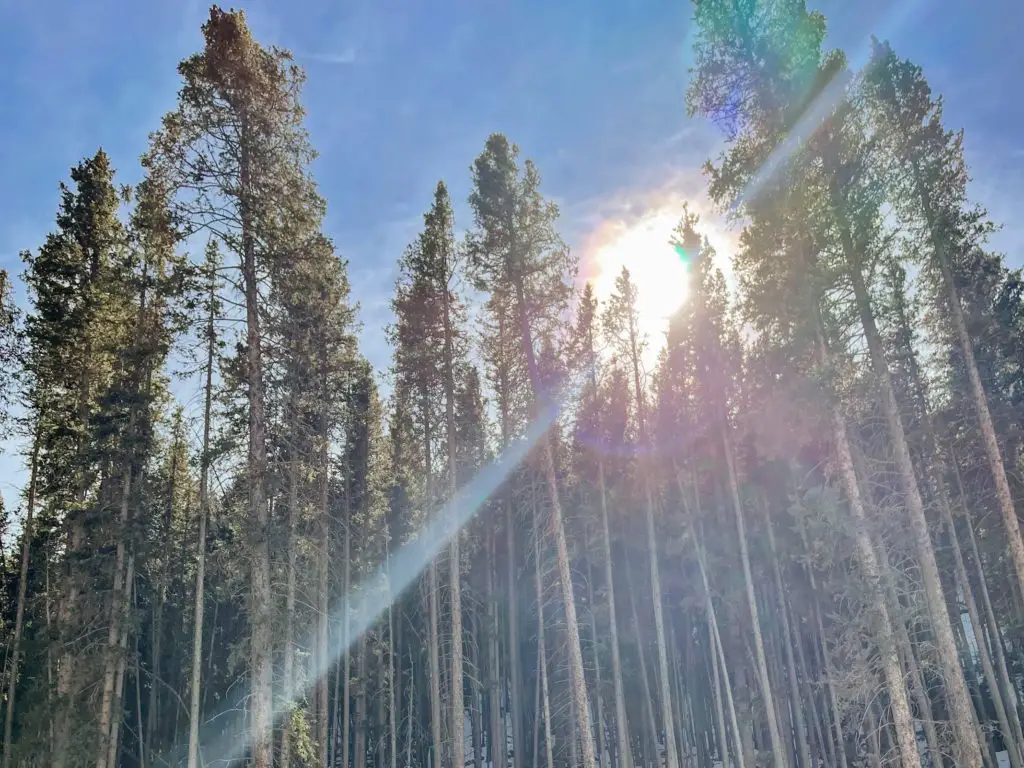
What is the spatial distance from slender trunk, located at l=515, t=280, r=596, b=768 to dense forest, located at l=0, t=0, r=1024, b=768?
0.32 ft

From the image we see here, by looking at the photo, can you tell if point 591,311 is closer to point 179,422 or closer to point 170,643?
point 179,422

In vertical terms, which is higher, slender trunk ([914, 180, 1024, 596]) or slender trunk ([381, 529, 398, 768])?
slender trunk ([914, 180, 1024, 596])

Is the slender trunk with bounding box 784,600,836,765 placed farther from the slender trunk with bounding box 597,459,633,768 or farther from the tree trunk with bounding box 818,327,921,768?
the tree trunk with bounding box 818,327,921,768

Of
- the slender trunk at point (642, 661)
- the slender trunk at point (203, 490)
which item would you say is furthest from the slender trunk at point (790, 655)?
the slender trunk at point (203, 490)

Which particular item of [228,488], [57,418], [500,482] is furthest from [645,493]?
[57,418]

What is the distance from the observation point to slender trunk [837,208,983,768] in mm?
11398

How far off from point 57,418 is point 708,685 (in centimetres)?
2600

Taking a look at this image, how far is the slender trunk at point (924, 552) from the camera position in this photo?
37.4ft

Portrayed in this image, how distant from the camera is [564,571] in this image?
1546cm

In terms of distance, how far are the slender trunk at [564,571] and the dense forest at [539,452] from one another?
0.32ft

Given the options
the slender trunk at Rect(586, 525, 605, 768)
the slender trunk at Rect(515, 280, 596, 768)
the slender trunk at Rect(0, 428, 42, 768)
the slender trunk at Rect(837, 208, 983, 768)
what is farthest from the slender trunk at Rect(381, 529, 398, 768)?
the slender trunk at Rect(837, 208, 983, 768)

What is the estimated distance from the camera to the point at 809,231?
1269 cm

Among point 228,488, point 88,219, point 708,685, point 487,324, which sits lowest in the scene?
point 708,685

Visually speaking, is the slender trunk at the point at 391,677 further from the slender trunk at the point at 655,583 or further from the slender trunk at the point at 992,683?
the slender trunk at the point at 992,683
